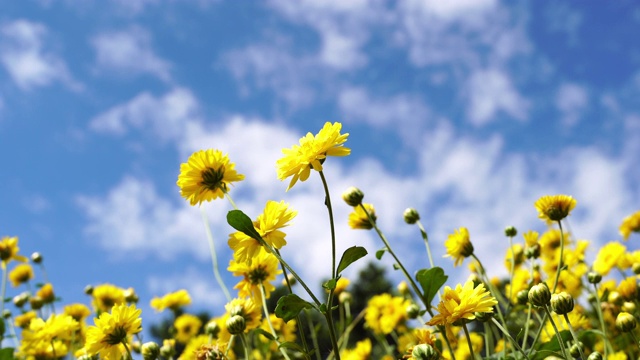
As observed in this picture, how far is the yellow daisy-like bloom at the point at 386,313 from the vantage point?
13.4 feet

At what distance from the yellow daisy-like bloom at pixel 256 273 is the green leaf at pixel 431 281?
0.60 metres

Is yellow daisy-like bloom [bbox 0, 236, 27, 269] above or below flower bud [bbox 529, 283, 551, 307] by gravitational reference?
above


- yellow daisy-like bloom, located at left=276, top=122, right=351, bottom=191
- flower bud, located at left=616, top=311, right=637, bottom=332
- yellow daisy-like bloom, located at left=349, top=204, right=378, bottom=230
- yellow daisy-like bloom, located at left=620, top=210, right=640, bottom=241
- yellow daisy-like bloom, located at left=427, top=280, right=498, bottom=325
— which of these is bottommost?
yellow daisy-like bloom, located at left=427, top=280, right=498, bottom=325

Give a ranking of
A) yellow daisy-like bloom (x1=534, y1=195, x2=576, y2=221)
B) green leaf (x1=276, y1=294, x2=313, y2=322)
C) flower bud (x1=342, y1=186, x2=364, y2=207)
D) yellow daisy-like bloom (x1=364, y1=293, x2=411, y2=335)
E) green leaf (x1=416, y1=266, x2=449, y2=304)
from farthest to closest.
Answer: yellow daisy-like bloom (x1=364, y1=293, x2=411, y2=335), yellow daisy-like bloom (x1=534, y1=195, x2=576, y2=221), flower bud (x1=342, y1=186, x2=364, y2=207), green leaf (x1=416, y1=266, x2=449, y2=304), green leaf (x1=276, y1=294, x2=313, y2=322)

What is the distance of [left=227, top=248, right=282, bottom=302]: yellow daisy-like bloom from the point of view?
2457 millimetres

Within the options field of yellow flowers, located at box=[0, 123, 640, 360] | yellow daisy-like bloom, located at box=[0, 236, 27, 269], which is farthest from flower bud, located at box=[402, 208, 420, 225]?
yellow daisy-like bloom, located at box=[0, 236, 27, 269]

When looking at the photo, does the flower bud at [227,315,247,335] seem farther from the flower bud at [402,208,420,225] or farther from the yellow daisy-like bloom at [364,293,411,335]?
the yellow daisy-like bloom at [364,293,411,335]

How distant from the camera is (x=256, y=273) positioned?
2490mm

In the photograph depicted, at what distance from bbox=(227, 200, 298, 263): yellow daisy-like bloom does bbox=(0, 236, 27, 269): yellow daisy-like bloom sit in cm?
389

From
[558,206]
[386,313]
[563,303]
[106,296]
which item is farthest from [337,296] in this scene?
[563,303]

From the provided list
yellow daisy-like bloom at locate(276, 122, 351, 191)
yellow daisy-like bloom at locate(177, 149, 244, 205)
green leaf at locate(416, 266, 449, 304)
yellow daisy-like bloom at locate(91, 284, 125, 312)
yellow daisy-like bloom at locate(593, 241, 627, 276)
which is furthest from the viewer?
yellow daisy-like bloom at locate(91, 284, 125, 312)

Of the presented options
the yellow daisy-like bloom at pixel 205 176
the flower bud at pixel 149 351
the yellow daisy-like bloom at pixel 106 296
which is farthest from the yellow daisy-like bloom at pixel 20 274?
the yellow daisy-like bloom at pixel 205 176

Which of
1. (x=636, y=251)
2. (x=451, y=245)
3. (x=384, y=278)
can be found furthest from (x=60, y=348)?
(x=384, y=278)

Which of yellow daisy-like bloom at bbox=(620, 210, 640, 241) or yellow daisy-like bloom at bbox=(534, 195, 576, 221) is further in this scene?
yellow daisy-like bloom at bbox=(620, 210, 640, 241)
